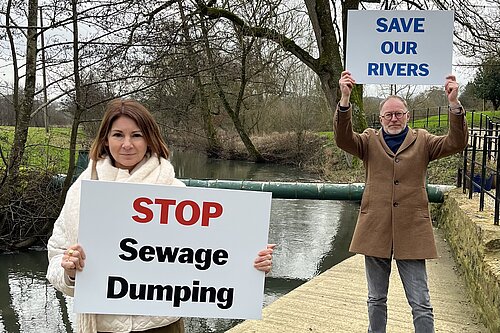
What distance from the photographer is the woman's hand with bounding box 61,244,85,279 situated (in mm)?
1851

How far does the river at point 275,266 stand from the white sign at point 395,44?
3.63 metres

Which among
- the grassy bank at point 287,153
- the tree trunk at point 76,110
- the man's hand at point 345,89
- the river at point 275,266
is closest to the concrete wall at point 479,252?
the man's hand at point 345,89

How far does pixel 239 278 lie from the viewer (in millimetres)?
2064

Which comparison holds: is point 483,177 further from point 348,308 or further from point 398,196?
point 398,196

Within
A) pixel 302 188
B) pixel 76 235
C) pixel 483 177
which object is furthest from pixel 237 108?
pixel 76 235

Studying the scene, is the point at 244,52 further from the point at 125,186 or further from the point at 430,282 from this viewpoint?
A: the point at 125,186

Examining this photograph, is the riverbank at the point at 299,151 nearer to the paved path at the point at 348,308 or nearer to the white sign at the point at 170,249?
the paved path at the point at 348,308

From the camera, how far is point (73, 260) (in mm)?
1857

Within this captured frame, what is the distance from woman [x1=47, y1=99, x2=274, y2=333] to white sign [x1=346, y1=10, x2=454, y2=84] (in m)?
1.80

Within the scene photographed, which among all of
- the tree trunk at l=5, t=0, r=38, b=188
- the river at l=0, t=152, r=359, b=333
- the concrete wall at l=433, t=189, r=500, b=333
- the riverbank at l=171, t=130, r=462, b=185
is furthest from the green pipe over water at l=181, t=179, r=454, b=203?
the riverbank at l=171, t=130, r=462, b=185

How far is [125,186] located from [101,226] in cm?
17

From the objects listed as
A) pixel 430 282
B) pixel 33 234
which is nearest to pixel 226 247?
pixel 430 282

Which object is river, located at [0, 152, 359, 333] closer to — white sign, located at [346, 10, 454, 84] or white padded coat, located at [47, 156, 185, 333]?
white sign, located at [346, 10, 454, 84]

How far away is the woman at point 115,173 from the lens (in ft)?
6.28
